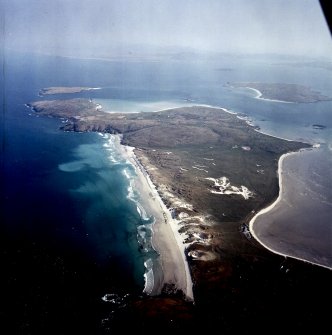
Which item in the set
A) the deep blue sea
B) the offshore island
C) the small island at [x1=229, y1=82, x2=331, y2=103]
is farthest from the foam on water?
the small island at [x1=229, y1=82, x2=331, y2=103]

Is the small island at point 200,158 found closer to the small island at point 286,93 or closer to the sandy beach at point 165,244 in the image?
the sandy beach at point 165,244

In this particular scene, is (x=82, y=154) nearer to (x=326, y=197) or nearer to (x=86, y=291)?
(x=86, y=291)

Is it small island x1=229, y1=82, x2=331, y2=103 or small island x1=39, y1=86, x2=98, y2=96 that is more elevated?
small island x1=229, y1=82, x2=331, y2=103

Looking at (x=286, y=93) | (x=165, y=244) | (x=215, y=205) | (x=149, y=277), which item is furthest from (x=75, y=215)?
(x=286, y=93)

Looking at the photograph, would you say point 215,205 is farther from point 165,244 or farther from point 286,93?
point 286,93

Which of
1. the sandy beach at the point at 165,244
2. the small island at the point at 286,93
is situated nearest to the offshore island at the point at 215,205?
the sandy beach at the point at 165,244

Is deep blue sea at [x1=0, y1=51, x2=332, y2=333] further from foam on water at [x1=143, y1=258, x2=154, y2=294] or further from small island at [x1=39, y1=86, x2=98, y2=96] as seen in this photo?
small island at [x1=39, y1=86, x2=98, y2=96]
